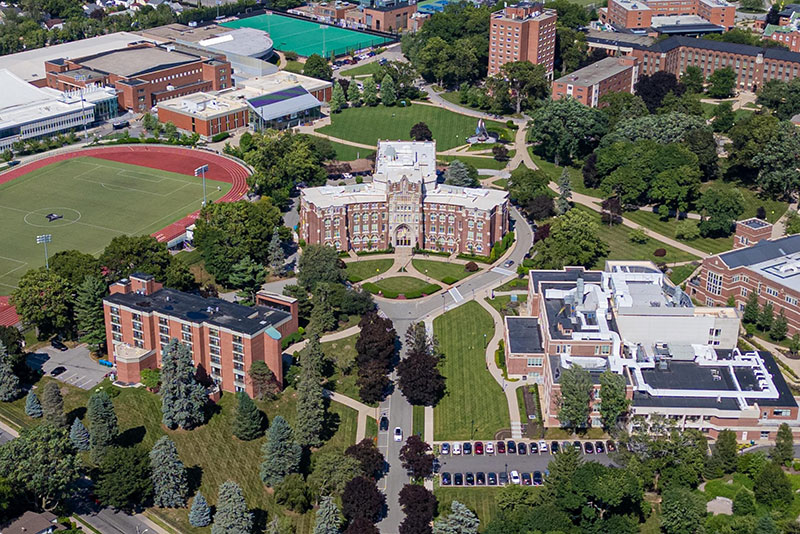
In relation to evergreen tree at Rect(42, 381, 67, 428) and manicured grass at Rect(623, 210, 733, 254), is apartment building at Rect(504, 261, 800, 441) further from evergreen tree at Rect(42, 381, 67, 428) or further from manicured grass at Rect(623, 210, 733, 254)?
evergreen tree at Rect(42, 381, 67, 428)

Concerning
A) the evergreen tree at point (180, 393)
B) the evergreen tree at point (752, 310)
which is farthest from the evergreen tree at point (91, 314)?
the evergreen tree at point (752, 310)

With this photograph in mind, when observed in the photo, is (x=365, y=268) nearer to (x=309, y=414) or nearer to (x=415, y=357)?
(x=415, y=357)

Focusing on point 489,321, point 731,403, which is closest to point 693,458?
point 731,403

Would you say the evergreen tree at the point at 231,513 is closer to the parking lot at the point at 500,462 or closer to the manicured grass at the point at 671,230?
the parking lot at the point at 500,462

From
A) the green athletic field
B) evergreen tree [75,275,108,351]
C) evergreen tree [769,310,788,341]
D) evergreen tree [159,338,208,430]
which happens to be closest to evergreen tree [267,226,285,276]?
the green athletic field

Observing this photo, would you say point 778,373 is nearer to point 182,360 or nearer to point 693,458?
point 693,458
